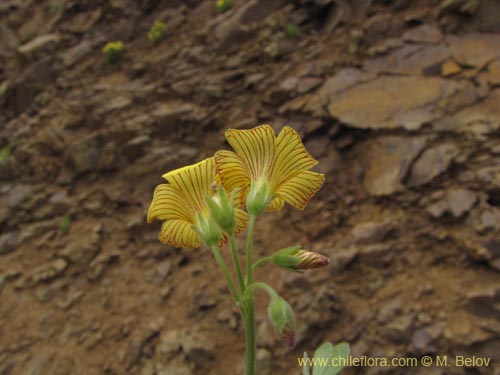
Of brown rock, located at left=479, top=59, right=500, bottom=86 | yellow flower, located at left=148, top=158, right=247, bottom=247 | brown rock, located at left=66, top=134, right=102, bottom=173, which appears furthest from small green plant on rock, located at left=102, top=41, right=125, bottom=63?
yellow flower, located at left=148, top=158, right=247, bottom=247

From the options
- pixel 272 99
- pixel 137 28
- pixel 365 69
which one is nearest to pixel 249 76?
pixel 272 99

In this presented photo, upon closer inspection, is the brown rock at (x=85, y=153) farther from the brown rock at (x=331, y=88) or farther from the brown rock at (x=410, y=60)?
the brown rock at (x=410, y=60)

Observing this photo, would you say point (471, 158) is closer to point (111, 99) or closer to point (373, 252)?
point (373, 252)

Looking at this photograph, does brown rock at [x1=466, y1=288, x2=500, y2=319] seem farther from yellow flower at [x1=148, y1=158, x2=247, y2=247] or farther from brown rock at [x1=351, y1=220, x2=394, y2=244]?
yellow flower at [x1=148, y1=158, x2=247, y2=247]

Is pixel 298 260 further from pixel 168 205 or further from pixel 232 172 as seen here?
pixel 168 205

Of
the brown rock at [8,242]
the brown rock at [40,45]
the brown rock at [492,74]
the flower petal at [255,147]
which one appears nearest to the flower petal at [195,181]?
the flower petal at [255,147]
